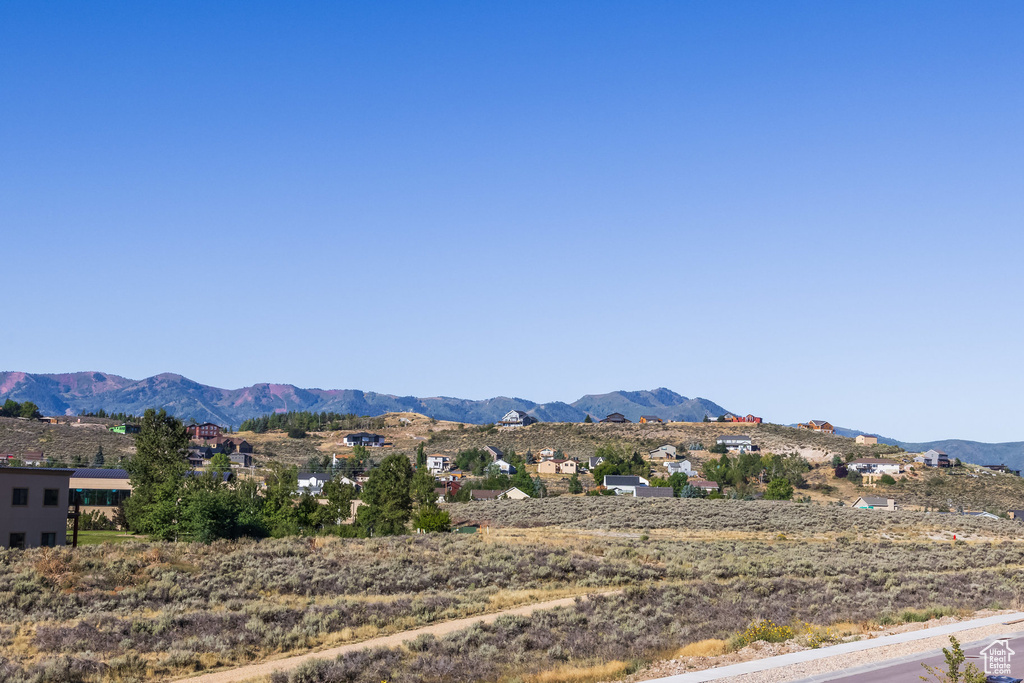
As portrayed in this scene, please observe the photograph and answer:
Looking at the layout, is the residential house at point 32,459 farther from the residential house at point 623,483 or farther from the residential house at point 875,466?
the residential house at point 875,466

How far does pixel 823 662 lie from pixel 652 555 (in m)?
28.6

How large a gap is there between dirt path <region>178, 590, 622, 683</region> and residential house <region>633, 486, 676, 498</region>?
3149 inches

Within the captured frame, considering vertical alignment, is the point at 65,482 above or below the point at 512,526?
above

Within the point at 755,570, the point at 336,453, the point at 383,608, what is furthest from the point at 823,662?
the point at 336,453

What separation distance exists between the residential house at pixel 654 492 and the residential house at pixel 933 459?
220 feet

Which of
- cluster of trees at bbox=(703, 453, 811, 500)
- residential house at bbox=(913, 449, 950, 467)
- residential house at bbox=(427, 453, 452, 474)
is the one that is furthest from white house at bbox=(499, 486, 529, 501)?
residential house at bbox=(913, 449, 950, 467)

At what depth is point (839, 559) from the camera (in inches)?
1885

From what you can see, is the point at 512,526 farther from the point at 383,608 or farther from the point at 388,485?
the point at 383,608

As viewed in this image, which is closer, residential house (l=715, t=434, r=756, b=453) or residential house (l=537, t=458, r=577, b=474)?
residential house (l=537, t=458, r=577, b=474)

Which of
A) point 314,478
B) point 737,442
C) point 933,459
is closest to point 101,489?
point 314,478

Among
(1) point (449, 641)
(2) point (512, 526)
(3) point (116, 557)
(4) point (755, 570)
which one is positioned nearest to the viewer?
(1) point (449, 641)

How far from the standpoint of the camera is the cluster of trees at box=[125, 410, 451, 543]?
51438 millimetres

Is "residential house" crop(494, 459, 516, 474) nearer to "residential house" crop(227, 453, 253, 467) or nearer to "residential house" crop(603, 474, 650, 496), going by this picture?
"residential house" crop(603, 474, 650, 496)

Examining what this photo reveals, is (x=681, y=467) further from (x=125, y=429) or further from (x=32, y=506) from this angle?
(x=32, y=506)
